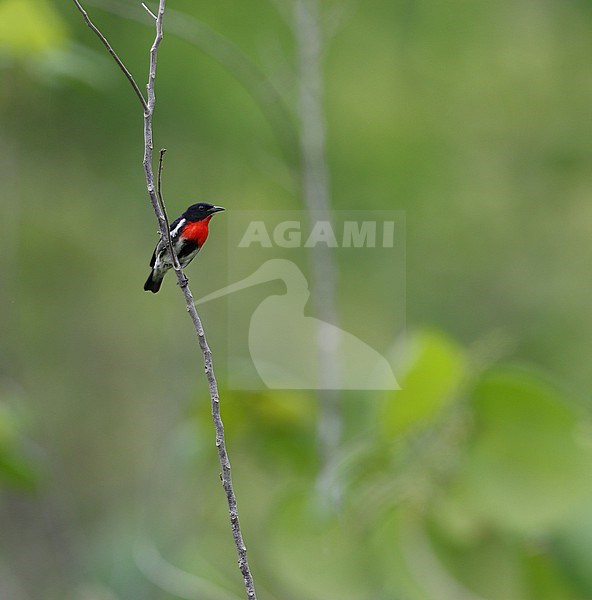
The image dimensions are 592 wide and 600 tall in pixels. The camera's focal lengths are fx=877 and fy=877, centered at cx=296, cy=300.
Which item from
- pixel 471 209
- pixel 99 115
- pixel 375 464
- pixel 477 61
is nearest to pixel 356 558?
pixel 375 464

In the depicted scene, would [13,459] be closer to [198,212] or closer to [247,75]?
[198,212]

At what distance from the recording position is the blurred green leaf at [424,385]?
0.96m

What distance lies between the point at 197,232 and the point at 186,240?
11 millimetres

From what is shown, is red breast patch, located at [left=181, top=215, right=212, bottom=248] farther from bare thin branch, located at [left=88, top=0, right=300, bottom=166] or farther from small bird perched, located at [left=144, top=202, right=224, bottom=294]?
bare thin branch, located at [left=88, top=0, right=300, bottom=166]

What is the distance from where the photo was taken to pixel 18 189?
1.84m

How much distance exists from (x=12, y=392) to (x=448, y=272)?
110cm

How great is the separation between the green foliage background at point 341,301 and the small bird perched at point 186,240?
14.7 inches

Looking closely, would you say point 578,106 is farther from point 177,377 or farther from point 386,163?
point 177,377

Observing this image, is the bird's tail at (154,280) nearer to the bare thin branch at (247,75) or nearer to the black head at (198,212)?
the black head at (198,212)

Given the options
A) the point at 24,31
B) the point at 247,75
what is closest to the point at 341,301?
the point at 247,75

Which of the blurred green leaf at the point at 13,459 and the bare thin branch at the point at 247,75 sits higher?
the bare thin branch at the point at 247,75

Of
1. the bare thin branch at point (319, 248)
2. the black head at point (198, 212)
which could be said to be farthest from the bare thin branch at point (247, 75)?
the black head at point (198, 212)

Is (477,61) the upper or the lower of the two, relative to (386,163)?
upper

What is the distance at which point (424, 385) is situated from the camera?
3.14ft
